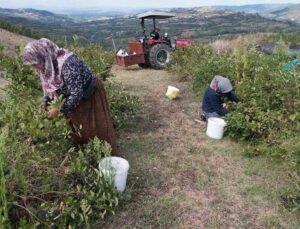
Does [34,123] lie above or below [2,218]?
above

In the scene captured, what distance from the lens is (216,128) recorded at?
4.16 meters

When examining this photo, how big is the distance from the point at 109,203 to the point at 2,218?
0.95 m

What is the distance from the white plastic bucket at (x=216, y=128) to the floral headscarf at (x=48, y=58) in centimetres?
217

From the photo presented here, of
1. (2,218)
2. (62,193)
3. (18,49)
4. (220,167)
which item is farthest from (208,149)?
(18,49)

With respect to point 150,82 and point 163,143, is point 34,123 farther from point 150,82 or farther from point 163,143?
point 150,82

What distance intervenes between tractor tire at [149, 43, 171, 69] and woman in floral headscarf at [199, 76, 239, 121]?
4455 millimetres

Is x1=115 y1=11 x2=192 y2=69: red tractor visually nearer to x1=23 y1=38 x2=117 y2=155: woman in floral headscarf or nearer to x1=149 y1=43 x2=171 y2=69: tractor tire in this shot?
x1=149 y1=43 x2=171 y2=69: tractor tire

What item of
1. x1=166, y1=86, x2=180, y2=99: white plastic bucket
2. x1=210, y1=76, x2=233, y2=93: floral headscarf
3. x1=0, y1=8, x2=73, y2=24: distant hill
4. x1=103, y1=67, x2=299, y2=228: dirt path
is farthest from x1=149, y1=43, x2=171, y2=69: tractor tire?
x1=0, y1=8, x2=73, y2=24: distant hill

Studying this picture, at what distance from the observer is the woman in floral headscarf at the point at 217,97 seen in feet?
14.6

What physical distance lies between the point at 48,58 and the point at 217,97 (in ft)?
8.77

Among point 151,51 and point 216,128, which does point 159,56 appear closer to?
point 151,51

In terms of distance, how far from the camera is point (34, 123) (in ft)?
7.46

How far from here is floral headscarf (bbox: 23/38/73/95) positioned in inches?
99.1

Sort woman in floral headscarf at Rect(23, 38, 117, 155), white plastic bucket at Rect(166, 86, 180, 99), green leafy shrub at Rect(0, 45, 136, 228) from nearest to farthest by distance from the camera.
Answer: green leafy shrub at Rect(0, 45, 136, 228) → woman in floral headscarf at Rect(23, 38, 117, 155) → white plastic bucket at Rect(166, 86, 180, 99)
